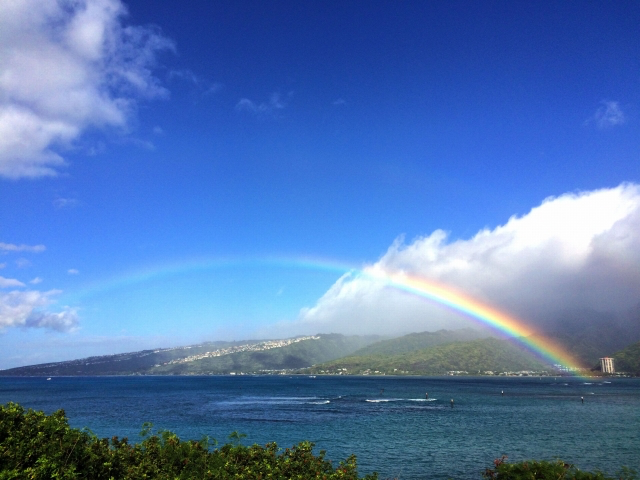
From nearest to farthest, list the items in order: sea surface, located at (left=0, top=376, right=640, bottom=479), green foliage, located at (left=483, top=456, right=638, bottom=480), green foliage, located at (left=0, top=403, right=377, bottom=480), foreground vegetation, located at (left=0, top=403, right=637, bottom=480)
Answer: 1. green foliage, located at (left=0, top=403, right=377, bottom=480)
2. foreground vegetation, located at (left=0, top=403, right=637, bottom=480)
3. green foliage, located at (left=483, top=456, right=638, bottom=480)
4. sea surface, located at (left=0, top=376, right=640, bottom=479)

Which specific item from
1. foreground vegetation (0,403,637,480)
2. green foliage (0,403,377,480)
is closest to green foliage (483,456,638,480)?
foreground vegetation (0,403,637,480)

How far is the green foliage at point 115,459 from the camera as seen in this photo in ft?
48.7

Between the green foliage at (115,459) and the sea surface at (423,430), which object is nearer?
the green foliage at (115,459)

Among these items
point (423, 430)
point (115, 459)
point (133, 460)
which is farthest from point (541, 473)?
point (423, 430)

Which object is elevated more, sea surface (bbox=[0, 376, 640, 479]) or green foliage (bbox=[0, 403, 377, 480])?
green foliage (bbox=[0, 403, 377, 480])

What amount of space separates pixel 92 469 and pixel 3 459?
3213mm

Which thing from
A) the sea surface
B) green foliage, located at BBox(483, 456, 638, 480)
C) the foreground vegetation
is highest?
the foreground vegetation

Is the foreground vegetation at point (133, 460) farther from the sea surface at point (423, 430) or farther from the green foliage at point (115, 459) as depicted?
the sea surface at point (423, 430)

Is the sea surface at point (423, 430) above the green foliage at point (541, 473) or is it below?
below

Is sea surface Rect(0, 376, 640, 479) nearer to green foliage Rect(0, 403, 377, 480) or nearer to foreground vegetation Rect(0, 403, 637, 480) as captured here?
foreground vegetation Rect(0, 403, 637, 480)

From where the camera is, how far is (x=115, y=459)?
704 inches

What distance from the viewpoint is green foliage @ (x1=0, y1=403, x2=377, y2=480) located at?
48.7 feet

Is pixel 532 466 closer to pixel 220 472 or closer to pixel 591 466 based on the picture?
pixel 220 472

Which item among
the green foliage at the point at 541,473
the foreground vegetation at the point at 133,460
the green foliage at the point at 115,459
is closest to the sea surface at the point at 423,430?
the green foliage at the point at 541,473
